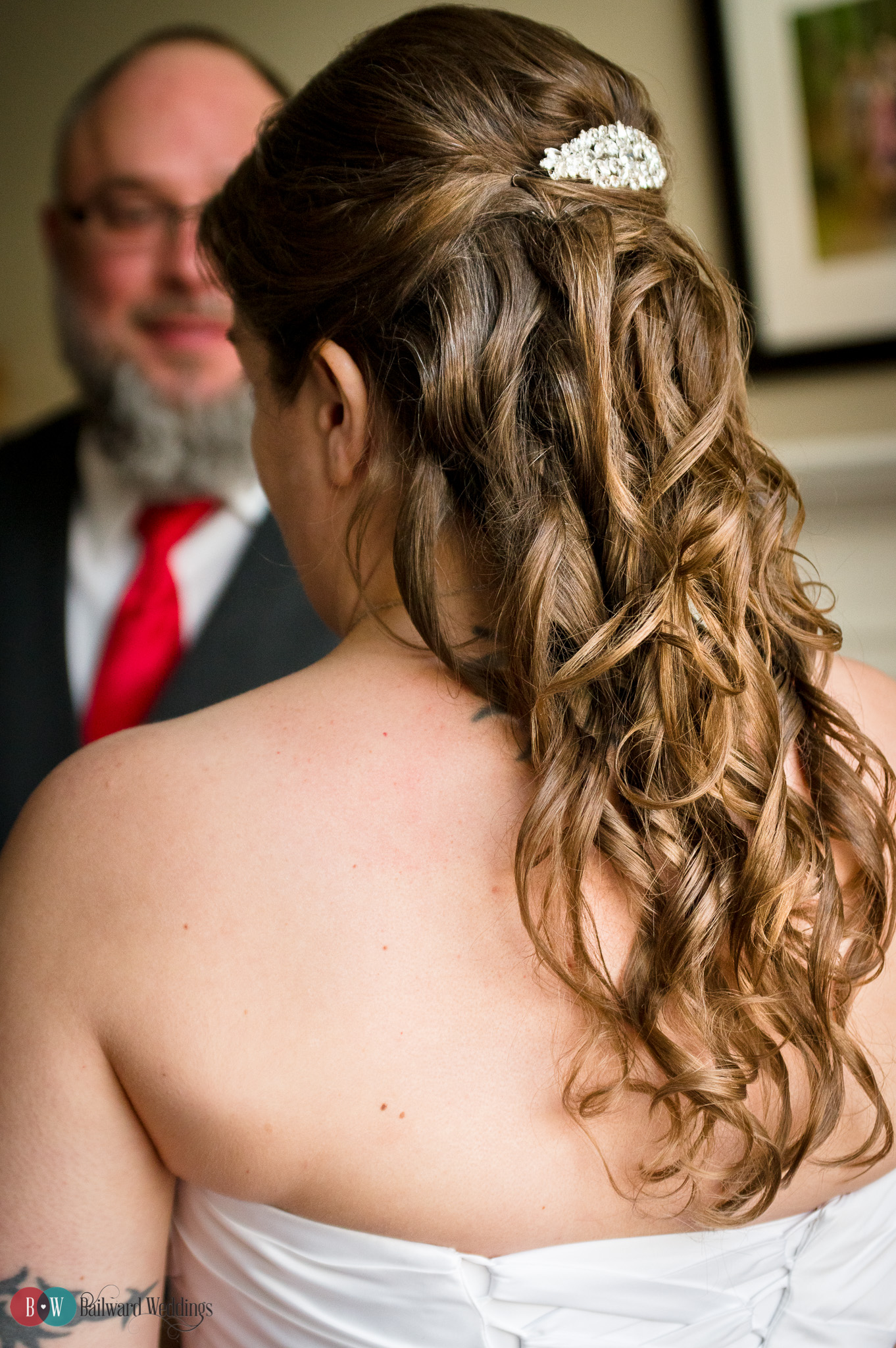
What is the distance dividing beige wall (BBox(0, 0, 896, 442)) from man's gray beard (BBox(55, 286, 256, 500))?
3.05 ft

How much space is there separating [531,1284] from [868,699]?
50cm

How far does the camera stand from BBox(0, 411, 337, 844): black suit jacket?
1636 mm

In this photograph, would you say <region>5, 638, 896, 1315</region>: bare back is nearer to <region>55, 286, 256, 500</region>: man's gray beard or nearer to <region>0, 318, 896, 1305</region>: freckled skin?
<region>0, 318, 896, 1305</region>: freckled skin

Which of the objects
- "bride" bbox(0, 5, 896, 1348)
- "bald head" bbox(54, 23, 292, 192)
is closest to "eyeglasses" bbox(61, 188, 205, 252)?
"bald head" bbox(54, 23, 292, 192)

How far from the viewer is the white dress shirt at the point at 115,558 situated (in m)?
1.76

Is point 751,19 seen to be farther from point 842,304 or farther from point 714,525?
point 714,525

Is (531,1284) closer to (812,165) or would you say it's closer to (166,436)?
(166,436)

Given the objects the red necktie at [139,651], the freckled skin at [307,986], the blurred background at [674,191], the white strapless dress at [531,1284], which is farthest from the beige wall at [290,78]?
the white strapless dress at [531,1284]

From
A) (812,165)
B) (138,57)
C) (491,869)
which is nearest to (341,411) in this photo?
(491,869)

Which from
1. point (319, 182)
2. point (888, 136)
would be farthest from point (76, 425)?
point (888, 136)

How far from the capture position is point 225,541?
179 centimetres

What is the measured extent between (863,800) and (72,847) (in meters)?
0.56

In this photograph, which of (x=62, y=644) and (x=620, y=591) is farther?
(x=62, y=644)

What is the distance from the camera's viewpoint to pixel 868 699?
2.80 feet
